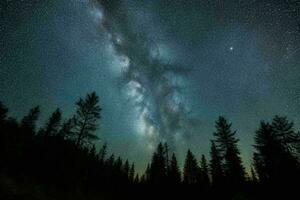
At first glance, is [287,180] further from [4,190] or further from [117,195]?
[4,190]

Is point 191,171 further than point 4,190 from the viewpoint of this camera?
Yes

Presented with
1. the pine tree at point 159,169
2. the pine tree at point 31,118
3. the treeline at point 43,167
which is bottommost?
the treeline at point 43,167

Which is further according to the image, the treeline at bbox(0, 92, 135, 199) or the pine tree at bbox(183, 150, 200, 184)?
the pine tree at bbox(183, 150, 200, 184)

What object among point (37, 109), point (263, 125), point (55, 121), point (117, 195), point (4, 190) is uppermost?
point (37, 109)

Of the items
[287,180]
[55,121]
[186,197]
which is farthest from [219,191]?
[55,121]

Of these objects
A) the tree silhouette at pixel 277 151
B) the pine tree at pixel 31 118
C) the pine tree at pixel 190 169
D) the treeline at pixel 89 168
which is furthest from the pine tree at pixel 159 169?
the pine tree at pixel 31 118

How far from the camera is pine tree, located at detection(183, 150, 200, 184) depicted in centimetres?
5206

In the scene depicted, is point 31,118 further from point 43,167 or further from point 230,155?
point 230,155

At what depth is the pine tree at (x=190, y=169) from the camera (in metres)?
52.1

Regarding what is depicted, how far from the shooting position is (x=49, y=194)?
56.3 feet

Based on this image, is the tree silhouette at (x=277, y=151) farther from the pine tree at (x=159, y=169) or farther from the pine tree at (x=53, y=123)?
the pine tree at (x=53, y=123)

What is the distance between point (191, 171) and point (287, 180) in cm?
3428

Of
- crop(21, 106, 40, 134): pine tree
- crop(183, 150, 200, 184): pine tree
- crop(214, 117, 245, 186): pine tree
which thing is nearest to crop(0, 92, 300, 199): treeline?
crop(214, 117, 245, 186): pine tree

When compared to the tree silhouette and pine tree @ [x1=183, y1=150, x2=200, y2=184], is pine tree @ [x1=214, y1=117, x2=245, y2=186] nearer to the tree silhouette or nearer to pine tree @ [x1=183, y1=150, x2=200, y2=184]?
Result: the tree silhouette
